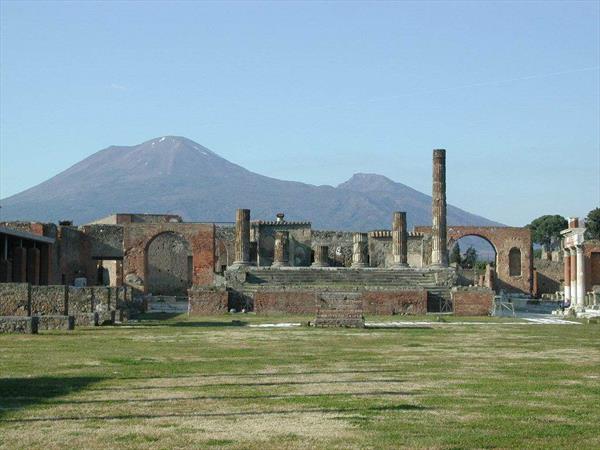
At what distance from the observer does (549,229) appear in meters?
148

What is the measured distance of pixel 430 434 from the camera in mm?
10094

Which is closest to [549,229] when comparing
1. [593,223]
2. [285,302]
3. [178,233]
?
[593,223]

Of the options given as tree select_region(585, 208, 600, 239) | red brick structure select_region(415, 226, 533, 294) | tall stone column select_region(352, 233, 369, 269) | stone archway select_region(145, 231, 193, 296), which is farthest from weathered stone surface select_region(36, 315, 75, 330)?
tree select_region(585, 208, 600, 239)

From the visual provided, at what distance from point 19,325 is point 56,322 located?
7.65 feet

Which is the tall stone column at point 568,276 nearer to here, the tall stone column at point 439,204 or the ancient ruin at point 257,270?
the ancient ruin at point 257,270

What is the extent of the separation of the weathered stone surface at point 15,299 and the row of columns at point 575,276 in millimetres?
27364

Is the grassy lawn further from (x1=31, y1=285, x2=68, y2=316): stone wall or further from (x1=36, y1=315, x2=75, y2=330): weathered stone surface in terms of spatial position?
(x1=31, y1=285, x2=68, y2=316): stone wall

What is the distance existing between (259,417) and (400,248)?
1804 inches

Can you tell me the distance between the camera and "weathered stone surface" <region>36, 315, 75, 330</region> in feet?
93.8

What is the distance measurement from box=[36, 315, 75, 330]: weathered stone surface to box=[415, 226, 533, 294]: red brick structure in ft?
169

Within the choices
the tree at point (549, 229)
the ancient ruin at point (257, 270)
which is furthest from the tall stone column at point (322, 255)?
the tree at point (549, 229)

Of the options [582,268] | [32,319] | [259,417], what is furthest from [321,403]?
[582,268]

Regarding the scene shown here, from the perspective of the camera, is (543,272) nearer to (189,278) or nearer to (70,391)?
(189,278)

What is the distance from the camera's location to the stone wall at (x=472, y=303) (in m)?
42.1
